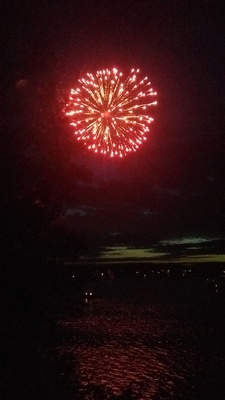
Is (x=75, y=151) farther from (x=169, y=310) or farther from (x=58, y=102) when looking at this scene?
(x=169, y=310)

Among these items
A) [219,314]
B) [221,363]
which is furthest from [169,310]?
[221,363]

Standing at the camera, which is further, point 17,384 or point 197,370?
point 197,370

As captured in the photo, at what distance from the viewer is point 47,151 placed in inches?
503

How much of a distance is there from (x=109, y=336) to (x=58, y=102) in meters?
95.3

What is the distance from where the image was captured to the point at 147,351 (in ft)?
301

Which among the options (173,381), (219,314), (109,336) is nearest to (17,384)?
(173,381)

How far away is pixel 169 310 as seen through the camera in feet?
490

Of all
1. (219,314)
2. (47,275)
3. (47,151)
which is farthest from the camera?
(219,314)

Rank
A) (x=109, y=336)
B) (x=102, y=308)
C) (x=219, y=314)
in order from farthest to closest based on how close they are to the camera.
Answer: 1. (x=102, y=308)
2. (x=219, y=314)
3. (x=109, y=336)

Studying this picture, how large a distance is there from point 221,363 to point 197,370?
3247 millimetres

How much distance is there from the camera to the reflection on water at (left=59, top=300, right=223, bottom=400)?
70250 millimetres

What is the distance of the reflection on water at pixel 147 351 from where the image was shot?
7025cm

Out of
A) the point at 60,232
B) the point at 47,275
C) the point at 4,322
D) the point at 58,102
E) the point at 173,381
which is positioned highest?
the point at 58,102

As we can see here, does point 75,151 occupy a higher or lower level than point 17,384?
higher
